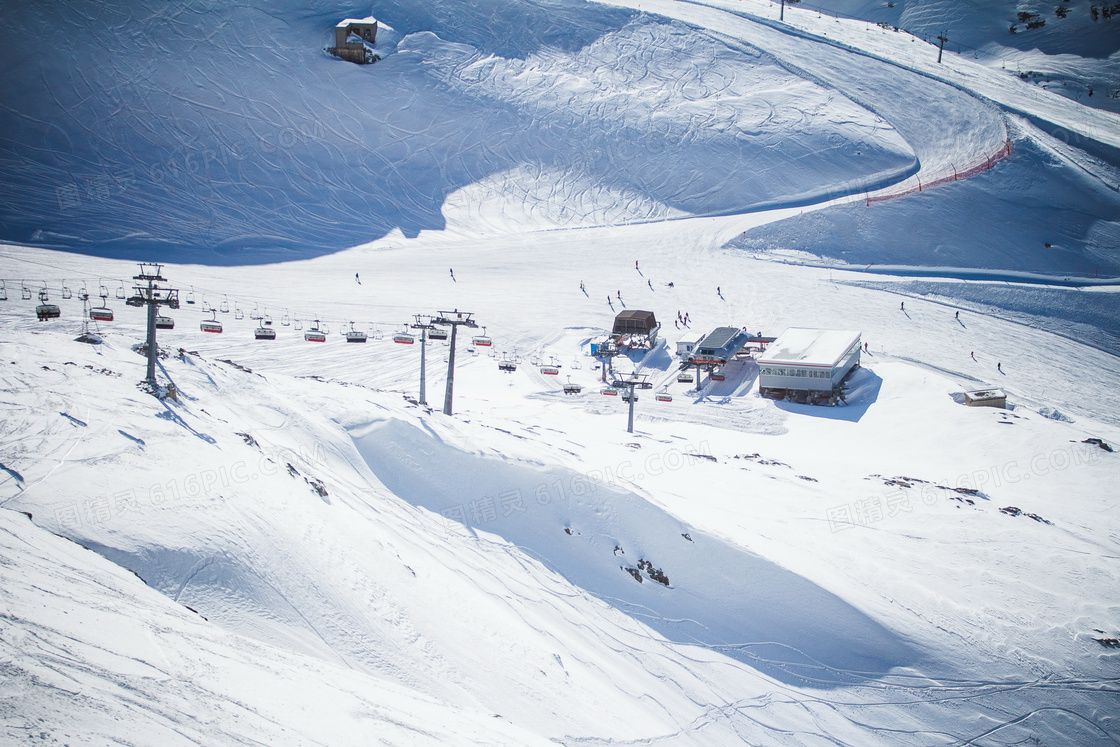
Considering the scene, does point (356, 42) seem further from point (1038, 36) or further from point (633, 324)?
point (1038, 36)

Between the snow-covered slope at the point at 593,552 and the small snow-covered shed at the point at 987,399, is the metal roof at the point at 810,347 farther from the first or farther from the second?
the snow-covered slope at the point at 593,552

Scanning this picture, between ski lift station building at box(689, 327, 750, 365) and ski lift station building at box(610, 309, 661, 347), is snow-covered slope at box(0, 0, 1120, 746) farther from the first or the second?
ski lift station building at box(689, 327, 750, 365)

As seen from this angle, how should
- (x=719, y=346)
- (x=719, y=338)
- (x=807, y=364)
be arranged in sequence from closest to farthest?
(x=807, y=364), (x=719, y=346), (x=719, y=338)

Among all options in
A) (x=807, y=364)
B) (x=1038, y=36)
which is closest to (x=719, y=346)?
(x=807, y=364)

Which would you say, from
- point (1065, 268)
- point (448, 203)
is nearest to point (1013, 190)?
point (1065, 268)

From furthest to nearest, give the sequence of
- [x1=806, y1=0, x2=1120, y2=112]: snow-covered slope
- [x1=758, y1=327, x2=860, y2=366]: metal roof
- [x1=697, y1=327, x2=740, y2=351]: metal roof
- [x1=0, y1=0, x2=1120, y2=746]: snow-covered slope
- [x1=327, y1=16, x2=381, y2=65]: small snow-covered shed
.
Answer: [x1=806, y1=0, x2=1120, y2=112]: snow-covered slope
[x1=327, y1=16, x2=381, y2=65]: small snow-covered shed
[x1=697, y1=327, x2=740, y2=351]: metal roof
[x1=758, y1=327, x2=860, y2=366]: metal roof
[x1=0, y1=0, x2=1120, y2=746]: snow-covered slope

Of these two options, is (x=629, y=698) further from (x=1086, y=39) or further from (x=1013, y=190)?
(x=1086, y=39)

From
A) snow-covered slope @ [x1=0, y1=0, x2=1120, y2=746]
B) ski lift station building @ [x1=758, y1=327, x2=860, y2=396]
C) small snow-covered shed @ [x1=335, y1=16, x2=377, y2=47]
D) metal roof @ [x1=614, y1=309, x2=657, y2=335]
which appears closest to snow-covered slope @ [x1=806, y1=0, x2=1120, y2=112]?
snow-covered slope @ [x1=0, y1=0, x2=1120, y2=746]

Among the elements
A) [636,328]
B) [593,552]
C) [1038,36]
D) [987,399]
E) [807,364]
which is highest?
[1038,36]
